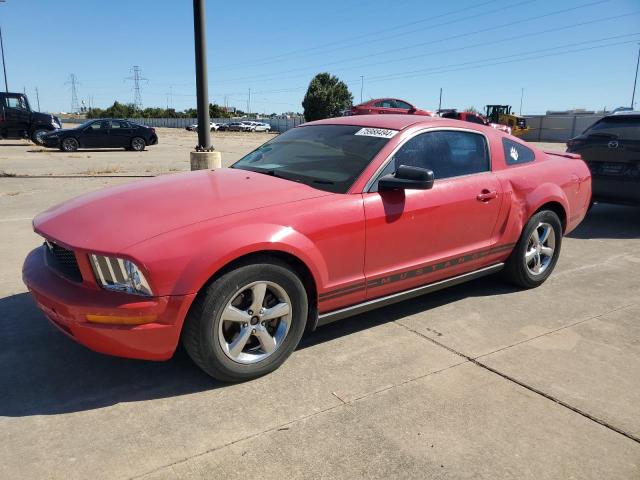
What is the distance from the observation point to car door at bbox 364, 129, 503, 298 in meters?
3.40

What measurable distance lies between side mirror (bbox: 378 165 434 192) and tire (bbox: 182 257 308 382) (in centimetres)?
89

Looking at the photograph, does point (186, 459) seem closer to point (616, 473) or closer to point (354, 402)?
point (354, 402)

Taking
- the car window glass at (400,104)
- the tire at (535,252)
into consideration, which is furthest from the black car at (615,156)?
the car window glass at (400,104)

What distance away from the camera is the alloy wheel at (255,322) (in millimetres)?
2863

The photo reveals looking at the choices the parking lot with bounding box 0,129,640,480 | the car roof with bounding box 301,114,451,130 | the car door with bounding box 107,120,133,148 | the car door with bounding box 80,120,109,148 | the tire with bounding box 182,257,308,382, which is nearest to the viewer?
the parking lot with bounding box 0,129,640,480

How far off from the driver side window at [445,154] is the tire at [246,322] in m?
1.11

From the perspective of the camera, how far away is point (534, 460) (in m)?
2.36

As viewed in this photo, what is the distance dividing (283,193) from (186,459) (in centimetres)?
164

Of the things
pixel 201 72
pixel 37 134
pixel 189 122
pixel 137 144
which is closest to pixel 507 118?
pixel 137 144

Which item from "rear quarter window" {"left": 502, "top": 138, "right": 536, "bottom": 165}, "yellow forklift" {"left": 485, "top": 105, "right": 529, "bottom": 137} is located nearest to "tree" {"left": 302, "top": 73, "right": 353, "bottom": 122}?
"yellow forklift" {"left": 485, "top": 105, "right": 529, "bottom": 137}

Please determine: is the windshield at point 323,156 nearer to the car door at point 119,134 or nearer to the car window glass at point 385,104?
the car door at point 119,134

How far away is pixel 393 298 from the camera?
3596mm

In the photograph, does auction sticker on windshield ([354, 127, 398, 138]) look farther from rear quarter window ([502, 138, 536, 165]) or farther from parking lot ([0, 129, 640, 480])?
parking lot ([0, 129, 640, 480])

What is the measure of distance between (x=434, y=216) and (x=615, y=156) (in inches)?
185
